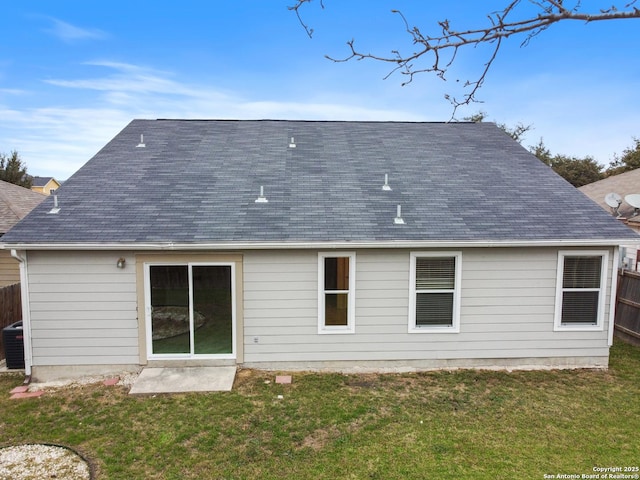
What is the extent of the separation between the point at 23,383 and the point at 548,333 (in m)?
9.64

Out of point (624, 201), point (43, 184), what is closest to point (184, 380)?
point (624, 201)

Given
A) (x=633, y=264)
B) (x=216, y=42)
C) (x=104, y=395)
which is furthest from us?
(x=216, y=42)

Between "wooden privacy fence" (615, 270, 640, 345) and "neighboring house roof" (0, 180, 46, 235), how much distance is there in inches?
662

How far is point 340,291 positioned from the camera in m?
7.10

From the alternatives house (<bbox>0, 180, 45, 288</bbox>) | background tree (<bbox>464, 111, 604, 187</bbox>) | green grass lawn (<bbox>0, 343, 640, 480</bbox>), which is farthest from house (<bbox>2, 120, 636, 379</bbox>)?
background tree (<bbox>464, 111, 604, 187</bbox>)

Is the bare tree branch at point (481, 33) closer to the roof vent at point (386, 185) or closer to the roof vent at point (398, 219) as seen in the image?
the roof vent at point (398, 219)

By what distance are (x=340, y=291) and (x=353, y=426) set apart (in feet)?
8.04

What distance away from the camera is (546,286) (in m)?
7.26

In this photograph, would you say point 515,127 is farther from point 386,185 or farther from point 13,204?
point 13,204

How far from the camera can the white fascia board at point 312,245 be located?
6520 millimetres

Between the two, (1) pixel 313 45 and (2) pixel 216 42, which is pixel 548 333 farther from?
(2) pixel 216 42

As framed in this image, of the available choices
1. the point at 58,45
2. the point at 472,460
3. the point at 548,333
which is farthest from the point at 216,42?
the point at 472,460

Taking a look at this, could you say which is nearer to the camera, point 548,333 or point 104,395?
point 104,395

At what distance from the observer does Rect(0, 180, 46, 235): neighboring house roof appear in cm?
1215
